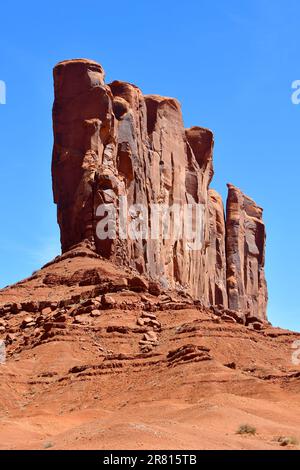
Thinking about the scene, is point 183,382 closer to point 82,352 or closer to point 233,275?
point 82,352

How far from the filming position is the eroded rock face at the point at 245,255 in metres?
116

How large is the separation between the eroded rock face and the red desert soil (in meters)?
47.7

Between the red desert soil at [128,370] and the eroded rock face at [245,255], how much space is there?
4766cm

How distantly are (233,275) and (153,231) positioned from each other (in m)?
33.1

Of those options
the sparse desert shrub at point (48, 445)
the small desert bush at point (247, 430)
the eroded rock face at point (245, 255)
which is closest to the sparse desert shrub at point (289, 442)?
the small desert bush at point (247, 430)

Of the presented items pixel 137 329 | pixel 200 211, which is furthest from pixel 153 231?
pixel 137 329

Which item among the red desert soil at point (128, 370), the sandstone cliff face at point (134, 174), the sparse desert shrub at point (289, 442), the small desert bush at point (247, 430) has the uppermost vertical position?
the sandstone cliff face at point (134, 174)

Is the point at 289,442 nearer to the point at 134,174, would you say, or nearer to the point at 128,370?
the point at 128,370

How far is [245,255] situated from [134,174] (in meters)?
42.9

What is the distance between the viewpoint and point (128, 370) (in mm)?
47625

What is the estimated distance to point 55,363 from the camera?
166 ft

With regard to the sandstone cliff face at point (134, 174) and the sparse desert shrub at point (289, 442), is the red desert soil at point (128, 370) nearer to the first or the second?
the sparse desert shrub at point (289, 442)

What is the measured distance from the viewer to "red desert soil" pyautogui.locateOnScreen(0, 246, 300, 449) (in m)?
31.0

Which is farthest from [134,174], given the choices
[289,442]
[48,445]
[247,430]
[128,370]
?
[289,442]
